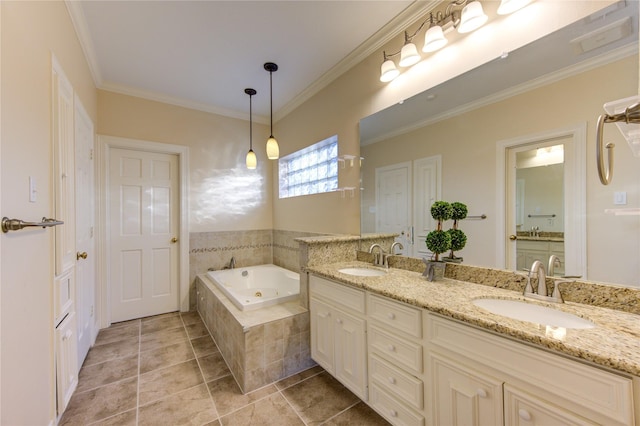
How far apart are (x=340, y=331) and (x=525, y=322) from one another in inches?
40.7

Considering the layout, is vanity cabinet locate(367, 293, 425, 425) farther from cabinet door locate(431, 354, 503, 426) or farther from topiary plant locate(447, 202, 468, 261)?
topiary plant locate(447, 202, 468, 261)

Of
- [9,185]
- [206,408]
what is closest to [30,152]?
[9,185]

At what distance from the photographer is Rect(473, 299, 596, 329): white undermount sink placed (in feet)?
3.34

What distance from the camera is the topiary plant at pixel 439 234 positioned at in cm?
156

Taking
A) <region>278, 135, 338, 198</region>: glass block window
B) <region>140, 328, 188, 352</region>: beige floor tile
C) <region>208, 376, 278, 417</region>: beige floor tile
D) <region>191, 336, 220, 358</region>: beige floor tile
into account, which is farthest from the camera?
<region>278, 135, 338, 198</region>: glass block window

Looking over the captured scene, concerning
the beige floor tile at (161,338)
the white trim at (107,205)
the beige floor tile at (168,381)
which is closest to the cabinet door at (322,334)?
the beige floor tile at (168,381)

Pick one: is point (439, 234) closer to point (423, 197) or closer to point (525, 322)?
point (423, 197)

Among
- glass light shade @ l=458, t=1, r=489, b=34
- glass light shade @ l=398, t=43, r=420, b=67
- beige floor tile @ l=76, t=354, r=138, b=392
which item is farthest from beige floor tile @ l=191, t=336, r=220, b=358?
glass light shade @ l=458, t=1, r=489, b=34

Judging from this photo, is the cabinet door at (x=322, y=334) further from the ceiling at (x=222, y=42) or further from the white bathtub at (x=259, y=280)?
the ceiling at (x=222, y=42)

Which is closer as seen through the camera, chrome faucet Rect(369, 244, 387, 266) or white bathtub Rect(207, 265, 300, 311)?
chrome faucet Rect(369, 244, 387, 266)

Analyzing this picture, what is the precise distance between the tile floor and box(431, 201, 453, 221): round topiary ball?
4.14 ft

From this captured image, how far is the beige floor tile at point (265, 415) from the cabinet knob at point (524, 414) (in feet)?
3.78

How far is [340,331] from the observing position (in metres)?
1.69

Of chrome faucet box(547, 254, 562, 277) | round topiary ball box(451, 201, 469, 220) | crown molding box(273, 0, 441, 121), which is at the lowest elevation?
chrome faucet box(547, 254, 562, 277)
